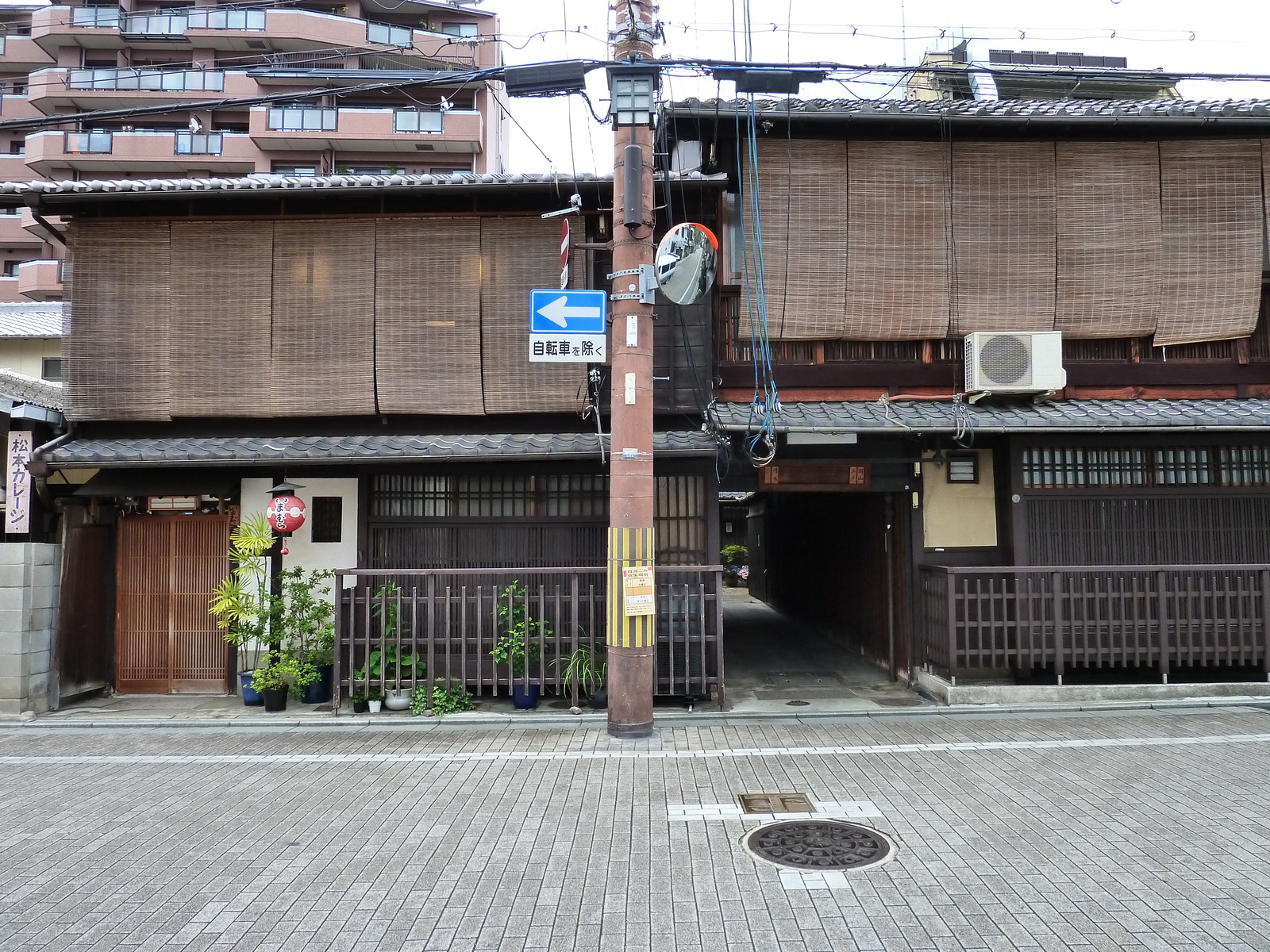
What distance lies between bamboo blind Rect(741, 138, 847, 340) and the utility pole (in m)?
2.48

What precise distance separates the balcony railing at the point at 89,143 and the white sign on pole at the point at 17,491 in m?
30.9

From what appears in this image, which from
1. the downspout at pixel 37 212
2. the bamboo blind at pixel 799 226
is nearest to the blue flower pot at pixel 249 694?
the downspout at pixel 37 212

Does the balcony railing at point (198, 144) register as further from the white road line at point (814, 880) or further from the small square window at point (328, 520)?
the white road line at point (814, 880)

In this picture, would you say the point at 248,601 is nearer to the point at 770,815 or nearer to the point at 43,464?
the point at 43,464

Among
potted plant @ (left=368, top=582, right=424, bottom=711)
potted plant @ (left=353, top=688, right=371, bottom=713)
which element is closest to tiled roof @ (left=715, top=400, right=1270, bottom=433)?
potted plant @ (left=368, top=582, right=424, bottom=711)

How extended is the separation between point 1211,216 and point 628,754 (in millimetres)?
11370

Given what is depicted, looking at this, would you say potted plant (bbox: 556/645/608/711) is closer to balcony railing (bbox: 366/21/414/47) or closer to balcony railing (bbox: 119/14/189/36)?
balcony railing (bbox: 366/21/414/47)

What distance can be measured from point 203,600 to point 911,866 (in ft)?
34.3

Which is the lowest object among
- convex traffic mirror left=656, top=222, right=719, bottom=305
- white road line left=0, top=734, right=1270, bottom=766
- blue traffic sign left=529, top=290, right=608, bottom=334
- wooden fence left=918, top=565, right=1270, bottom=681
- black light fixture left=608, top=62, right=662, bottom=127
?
white road line left=0, top=734, right=1270, bottom=766

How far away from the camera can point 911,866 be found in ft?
17.4

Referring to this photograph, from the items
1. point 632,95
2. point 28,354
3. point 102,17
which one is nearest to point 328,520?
point 632,95

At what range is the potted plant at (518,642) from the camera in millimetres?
9773

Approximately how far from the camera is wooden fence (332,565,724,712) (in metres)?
9.78

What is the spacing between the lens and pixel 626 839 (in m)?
5.83
